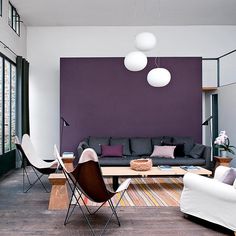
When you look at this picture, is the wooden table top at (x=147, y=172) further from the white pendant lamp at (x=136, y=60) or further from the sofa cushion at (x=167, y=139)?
the sofa cushion at (x=167, y=139)

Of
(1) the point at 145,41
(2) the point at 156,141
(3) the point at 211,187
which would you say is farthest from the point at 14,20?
(3) the point at 211,187

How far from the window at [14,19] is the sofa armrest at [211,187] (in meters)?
5.79

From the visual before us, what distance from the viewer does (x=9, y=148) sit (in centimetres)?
768

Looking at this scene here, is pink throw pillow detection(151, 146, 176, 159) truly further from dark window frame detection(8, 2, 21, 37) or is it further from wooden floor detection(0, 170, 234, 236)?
dark window frame detection(8, 2, 21, 37)

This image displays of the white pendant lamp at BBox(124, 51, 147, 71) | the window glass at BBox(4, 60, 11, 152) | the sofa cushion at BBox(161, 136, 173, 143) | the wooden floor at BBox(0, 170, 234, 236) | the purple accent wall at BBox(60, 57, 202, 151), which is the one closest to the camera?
the wooden floor at BBox(0, 170, 234, 236)

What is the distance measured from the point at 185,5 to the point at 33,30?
168 inches

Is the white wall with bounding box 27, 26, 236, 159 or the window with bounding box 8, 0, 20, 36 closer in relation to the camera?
the window with bounding box 8, 0, 20, 36

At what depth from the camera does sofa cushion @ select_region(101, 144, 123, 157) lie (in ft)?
23.2

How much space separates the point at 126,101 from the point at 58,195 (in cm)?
423

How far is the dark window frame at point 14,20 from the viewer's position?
7715 millimetres

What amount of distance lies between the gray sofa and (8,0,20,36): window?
130 inches

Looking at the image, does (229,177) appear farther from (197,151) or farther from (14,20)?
(14,20)

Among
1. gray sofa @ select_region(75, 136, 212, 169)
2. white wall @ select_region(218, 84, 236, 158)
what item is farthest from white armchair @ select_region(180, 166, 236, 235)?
white wall @ select_region(218, 84, 236, 158)

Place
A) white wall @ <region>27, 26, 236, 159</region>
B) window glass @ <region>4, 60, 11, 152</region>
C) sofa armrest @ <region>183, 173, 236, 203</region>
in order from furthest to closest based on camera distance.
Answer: white wall @ <region>27, 26, 236, 159</region>, window glass @ <region>4, 60, 11, 152</region>, sofa armrest @ <region>183, 173, 236, 203</region>
